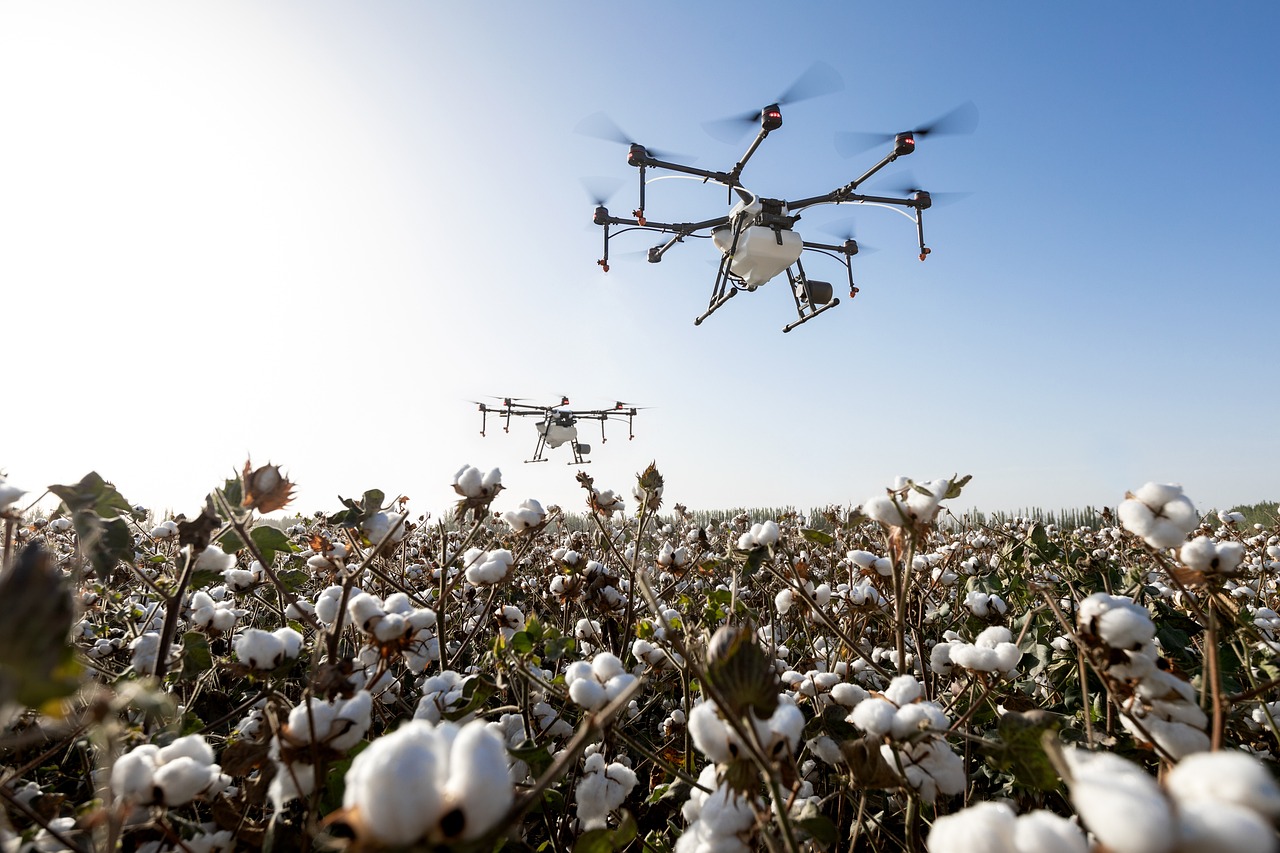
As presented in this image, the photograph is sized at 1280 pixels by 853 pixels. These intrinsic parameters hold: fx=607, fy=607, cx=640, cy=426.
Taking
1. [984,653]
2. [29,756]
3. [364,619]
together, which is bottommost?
[29,756]

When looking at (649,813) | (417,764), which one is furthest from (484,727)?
(649,813)

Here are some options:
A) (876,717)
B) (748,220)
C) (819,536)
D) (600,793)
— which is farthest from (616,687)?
(748,220)

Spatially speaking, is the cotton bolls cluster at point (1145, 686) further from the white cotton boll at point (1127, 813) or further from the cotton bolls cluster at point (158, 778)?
the cotton bolls cluster at point (158, 778)

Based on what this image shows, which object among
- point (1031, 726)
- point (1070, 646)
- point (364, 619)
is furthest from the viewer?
point (1070, 646)

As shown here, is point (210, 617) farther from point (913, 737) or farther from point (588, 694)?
point (913, 737)

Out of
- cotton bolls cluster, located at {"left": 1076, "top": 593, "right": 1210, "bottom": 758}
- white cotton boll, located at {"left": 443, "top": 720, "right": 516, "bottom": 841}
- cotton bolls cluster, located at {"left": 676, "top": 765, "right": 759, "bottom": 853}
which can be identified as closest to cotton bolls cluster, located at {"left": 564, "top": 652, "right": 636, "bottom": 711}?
cotton bolls cluster, located at {"left": 676, "top": 765, "right": 759, "bottom": 853}

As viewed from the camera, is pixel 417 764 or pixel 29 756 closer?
pixel 417 764

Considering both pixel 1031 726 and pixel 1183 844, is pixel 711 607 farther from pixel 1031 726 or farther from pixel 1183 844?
pixel 1183 844
